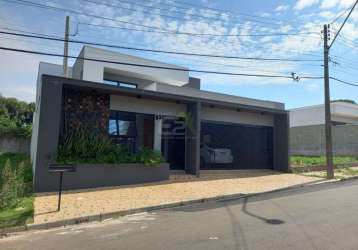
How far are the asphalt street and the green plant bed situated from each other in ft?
1.67

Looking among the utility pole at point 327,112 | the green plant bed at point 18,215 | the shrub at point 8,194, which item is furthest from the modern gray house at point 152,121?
the utility pole at point 327,112

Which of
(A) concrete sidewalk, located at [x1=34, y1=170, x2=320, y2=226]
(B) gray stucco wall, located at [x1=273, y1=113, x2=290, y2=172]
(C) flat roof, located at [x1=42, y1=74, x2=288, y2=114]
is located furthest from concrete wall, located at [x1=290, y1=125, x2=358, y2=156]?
(C) flat roof, located at [x1=42, y1=74, x2=288, y2=114]

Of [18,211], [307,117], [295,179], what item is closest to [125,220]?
[18,211]

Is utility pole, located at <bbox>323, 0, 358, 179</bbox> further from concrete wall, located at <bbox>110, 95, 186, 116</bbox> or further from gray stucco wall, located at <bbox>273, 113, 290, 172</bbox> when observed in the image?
concrete wall, located at <bbox>110, 95, 186, 116</bbox>

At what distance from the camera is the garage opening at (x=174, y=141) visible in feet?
47.9

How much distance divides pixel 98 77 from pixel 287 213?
1427 cm

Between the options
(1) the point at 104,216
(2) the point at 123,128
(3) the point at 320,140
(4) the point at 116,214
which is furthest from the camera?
(3) the point at 320,140

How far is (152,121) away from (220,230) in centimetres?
894

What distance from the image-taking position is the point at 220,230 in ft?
19.6

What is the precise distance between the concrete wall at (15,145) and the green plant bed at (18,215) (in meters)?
17.9

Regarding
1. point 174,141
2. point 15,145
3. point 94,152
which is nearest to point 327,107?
point 174,141

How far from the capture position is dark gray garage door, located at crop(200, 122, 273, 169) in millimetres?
15781

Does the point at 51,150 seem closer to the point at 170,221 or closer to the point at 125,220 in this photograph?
the point at 125,220

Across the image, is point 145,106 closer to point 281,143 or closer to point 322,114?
point 281,143
